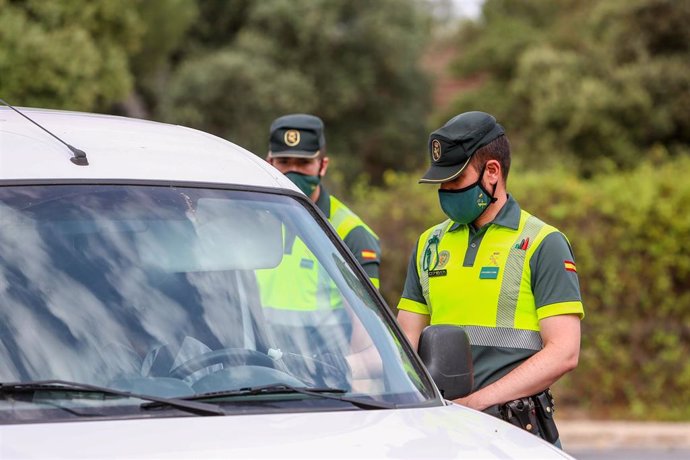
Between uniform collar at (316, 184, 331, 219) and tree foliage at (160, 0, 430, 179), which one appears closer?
uniform collar at (316, 184, 331, 219)

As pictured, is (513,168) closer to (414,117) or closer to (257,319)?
(257,319)

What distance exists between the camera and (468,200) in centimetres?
466

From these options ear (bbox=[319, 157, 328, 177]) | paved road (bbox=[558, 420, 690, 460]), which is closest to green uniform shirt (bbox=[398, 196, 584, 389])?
ear (bbox=[319, 157, 328, 177])

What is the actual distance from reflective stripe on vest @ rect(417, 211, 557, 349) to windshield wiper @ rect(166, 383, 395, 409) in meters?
1.26

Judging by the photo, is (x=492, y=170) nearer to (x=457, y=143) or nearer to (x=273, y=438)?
(x=457, y=143)

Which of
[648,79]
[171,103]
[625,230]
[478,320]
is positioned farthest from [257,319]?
[171,103]

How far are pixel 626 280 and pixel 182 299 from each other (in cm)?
1034

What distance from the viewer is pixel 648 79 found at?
25.8m

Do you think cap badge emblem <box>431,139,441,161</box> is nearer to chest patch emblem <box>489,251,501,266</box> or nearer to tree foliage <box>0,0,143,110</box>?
chest patch emblem <box>489,251,501,266</box>

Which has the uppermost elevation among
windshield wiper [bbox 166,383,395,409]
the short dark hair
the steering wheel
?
the short dark hair

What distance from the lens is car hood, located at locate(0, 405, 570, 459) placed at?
2.79 meters

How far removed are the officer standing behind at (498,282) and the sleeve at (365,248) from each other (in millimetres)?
1116

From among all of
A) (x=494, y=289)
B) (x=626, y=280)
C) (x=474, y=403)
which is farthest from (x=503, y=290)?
(x=626, y=280)

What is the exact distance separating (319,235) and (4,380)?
1136mm
